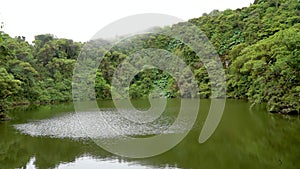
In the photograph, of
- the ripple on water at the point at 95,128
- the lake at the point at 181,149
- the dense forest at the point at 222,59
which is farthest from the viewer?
the dense forest at the point at 222,59

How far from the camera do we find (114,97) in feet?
160

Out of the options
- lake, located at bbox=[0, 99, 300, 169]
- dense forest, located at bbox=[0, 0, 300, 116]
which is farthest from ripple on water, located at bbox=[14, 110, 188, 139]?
dense forest, located at bbox=[0, 0, 300, 116]

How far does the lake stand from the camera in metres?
10.2

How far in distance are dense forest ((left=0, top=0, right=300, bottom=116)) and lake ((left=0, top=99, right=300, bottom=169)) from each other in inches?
143

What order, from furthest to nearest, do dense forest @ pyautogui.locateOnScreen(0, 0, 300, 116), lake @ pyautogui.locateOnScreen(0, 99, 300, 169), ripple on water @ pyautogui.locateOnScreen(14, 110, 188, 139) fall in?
1. dense forest @ pyautogui.locateOnScreen(0, 0, 300, 116)
2. ripple on water @ pyautogui.locateOnScreen(14, 110, 188, 139)
3. lake @ pyautogui.locateOnScreen(0, 99, 300, 169)

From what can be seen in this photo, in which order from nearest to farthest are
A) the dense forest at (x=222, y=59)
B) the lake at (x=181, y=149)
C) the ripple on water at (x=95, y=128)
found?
the lake at (x=181, y=149) < the ripple on water at (x=95, y=128) < the dense forest at (x=222, y=59)

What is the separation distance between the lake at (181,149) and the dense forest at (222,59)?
3628 millimetres

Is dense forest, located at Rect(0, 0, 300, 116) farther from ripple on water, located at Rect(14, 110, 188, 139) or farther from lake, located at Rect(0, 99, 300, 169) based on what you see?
ripple on water, located at Rect(14, 110, 188, 139)

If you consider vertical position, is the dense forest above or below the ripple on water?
above

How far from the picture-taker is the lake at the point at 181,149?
10.2 meters

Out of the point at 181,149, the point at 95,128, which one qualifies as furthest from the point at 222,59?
the point at 181,149

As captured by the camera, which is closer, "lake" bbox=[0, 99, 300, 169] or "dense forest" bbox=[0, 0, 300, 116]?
"lake" bbox=[0, 99, 300, 169]

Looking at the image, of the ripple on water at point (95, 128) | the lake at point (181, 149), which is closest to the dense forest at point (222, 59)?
the lake at point (181, 149)

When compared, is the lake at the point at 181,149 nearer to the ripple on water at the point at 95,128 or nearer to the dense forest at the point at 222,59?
the ripple on water at the point at 95,128
